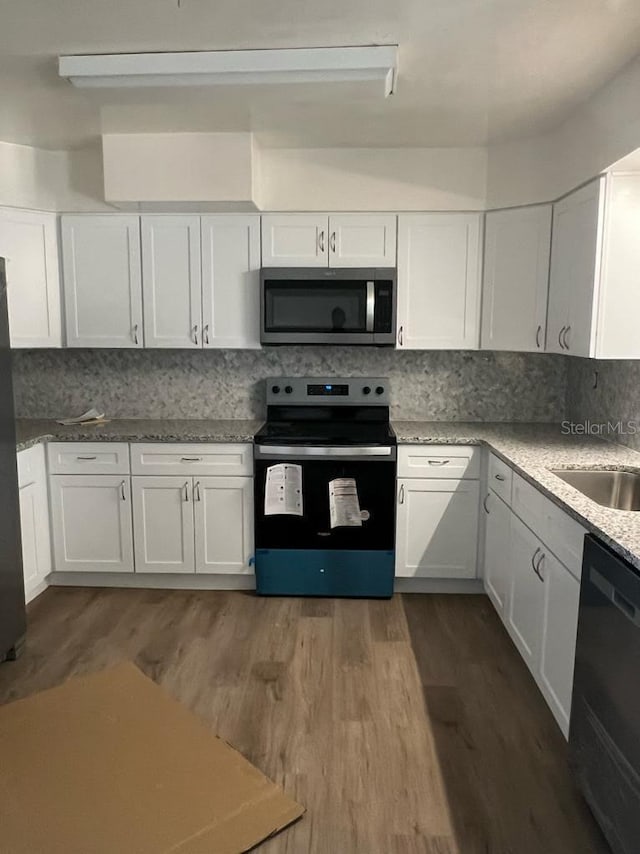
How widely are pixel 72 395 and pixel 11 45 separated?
6.96 feet

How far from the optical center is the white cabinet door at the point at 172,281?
349 centimetres

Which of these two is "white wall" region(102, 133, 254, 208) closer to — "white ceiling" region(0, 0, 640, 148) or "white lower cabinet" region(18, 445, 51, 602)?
"white ceiling" region(0, 0, 640, 148)

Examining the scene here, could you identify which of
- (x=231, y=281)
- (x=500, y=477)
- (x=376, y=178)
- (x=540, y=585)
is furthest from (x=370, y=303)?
(x=540, y=585)

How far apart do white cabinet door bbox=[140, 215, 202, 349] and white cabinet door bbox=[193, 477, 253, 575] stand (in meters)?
0.82

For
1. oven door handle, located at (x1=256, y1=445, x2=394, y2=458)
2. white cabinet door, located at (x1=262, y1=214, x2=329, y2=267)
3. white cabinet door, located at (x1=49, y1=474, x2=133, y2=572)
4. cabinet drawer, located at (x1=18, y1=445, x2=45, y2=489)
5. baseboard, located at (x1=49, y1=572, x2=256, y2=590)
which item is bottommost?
baseboard, located at (x1=49, y1=572, x2=256, y2=590)

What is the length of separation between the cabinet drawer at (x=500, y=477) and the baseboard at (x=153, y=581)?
1.40 m

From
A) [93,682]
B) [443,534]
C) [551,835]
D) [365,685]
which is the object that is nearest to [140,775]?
[93,682]

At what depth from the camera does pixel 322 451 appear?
3.28 meters

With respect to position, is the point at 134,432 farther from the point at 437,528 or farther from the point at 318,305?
the point at 437,528

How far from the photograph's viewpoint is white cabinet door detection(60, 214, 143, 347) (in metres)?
3.51

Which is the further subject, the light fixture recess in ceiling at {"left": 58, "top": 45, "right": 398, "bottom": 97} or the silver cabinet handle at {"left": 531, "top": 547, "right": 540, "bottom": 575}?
the silver cabinet handle at {"left": 531, "top": 547, "right": 540, "bottom": 575}

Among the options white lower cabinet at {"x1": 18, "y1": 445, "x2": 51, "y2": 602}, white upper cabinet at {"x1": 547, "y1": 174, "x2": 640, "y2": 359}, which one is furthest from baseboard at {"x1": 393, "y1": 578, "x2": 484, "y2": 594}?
white lower cabinet at {"x1": 18, "y1": 445, "x2": 51, "y2": 602}

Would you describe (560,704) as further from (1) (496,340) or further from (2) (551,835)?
(1) (496,340)

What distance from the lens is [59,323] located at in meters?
3.58
